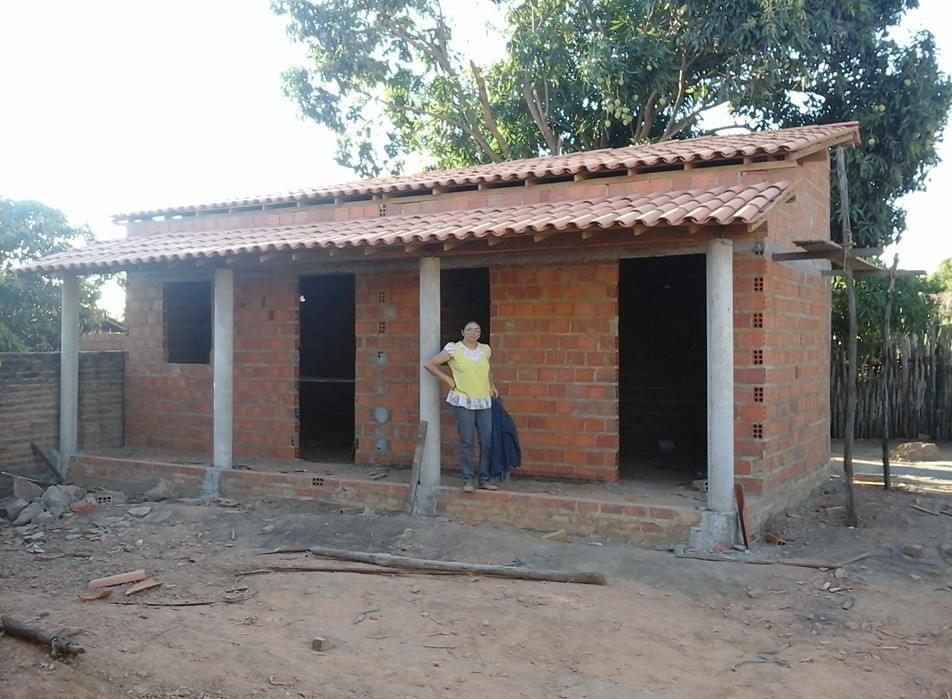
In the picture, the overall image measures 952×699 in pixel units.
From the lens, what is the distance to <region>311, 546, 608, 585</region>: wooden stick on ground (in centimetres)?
633

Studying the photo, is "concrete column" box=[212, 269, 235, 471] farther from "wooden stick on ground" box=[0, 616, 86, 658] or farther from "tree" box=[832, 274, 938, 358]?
"tree" box=[832, 274, 938, 358]

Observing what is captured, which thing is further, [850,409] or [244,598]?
[850,409]

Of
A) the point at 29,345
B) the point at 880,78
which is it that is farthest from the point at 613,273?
the point at 29,345

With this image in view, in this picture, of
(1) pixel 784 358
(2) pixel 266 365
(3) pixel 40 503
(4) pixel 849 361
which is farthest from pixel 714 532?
(3) pixel 40 503

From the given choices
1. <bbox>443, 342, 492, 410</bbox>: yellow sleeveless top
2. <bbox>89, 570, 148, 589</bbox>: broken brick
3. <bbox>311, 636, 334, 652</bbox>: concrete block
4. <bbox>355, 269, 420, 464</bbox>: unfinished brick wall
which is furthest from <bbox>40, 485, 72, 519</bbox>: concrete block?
<bbox>311, 636, 334, 652</bbox>: concrete block

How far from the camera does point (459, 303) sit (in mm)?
10602

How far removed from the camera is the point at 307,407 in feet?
46.7

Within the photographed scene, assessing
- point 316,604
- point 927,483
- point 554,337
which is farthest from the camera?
point 927,483

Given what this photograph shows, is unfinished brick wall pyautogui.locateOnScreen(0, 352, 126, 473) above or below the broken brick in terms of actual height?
above

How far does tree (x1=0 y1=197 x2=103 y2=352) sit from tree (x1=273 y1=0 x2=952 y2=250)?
6272 millimetres

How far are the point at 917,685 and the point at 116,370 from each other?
375 inches

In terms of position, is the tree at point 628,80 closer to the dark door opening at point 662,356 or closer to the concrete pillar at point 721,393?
the dark door opening at point 662,356

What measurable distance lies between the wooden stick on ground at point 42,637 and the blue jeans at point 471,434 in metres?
3.77

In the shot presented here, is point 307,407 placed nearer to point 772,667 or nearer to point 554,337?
point 554,337
